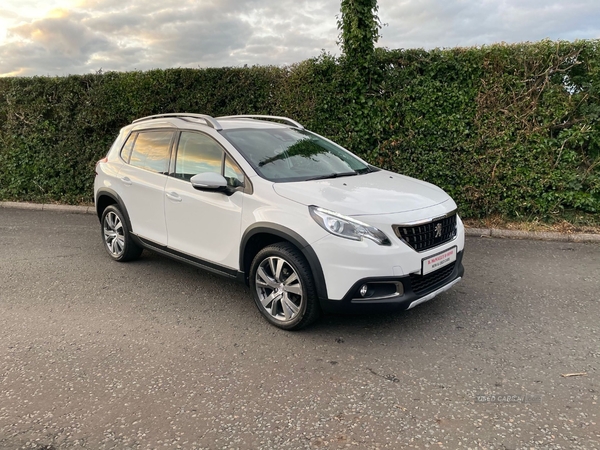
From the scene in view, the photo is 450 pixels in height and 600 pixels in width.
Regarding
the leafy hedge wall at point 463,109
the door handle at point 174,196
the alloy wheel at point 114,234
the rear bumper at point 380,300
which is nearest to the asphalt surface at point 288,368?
the rear bumper at point 380,300

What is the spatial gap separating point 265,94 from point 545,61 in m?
4.50

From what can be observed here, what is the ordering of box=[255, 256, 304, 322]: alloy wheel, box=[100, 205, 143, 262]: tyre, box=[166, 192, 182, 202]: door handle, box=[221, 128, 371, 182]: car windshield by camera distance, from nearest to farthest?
box=[255, 256, 304, 322]: alloy wheel
box=[221, 128, 371, 182]: car windshield
box=[166, 192, 182, 202]: door handle
box=[100, 205, 143, 262]: tyre

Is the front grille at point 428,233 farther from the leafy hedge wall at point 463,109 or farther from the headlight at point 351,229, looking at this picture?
the leafy hedge wall at point 463,109

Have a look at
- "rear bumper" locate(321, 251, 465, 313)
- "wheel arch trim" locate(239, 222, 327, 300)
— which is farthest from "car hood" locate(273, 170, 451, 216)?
"rear bumper" locate(321, 251, 465, 313)

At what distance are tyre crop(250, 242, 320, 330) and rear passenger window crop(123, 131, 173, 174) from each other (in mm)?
1693

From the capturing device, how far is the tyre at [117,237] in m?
5.34

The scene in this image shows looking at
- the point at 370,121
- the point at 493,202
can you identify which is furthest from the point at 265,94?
the point at 493,202

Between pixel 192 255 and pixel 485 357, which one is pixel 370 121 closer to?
pixel 192 255

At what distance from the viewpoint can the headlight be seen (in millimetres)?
3299

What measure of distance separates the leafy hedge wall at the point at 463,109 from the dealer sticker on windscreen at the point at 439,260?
367 centimetres

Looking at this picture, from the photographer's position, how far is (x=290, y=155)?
4.42 m

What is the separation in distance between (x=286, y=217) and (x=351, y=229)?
0.54 meters

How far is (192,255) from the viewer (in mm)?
4375

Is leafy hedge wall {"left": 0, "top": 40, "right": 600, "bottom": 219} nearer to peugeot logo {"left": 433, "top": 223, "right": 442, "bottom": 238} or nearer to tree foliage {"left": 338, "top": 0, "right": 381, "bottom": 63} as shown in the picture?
tree foliage {"left": 338, "top": 0, "right": 381, "bottom": 63}
